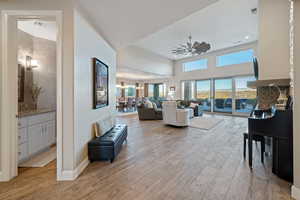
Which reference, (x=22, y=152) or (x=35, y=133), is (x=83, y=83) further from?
(x=22, y=152)

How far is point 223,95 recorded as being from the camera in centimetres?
931

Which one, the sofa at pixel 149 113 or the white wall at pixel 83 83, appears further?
the sofa at pixel 149 113

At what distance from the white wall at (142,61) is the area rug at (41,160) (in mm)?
4893

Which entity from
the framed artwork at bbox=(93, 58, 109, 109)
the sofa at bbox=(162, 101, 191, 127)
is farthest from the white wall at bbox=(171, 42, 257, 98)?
the framed artwork at bbox=(93, 58, 109, 109)

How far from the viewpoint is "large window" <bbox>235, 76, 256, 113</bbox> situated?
8.23 meters

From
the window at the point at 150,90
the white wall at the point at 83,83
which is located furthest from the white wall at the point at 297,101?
the window at the point at 150,90

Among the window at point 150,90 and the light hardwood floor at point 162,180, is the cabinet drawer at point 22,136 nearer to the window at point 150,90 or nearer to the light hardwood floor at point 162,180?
the light hardwood floor at point 162,180

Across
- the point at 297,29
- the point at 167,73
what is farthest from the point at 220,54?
the point at 297,29

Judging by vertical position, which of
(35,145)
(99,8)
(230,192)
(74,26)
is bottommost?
(230,192)

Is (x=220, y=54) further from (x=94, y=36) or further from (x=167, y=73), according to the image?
(x=94, y=36)

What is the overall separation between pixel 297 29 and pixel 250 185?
2.08 meters

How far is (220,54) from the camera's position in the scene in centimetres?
923

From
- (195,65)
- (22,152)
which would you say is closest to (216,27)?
(195,65)

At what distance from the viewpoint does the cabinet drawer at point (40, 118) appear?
2.78 m
